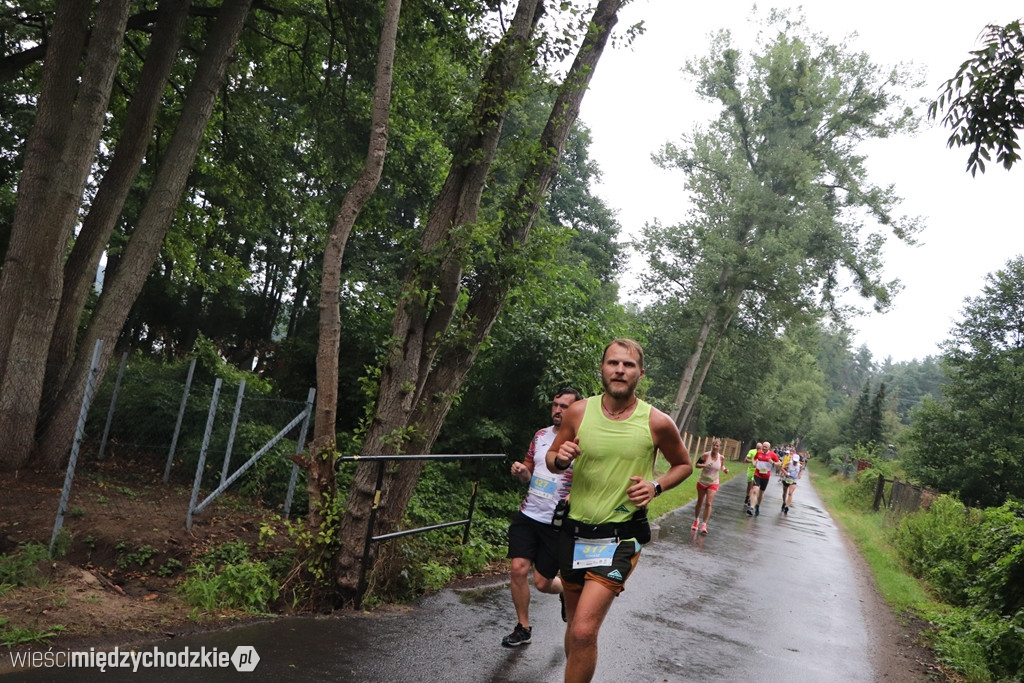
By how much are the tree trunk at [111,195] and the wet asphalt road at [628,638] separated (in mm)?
6961

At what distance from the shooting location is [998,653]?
810 centimetres

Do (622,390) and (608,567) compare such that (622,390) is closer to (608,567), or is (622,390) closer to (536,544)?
(608,567)

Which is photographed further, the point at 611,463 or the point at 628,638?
the point at 628,638

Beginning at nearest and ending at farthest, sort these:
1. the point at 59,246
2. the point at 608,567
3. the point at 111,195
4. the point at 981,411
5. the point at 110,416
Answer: the point at 608,567 → the point at 59,246 → the point at 111,195 → the point at 110,416 → the point at 981,411

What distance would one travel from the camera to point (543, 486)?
6.27 m

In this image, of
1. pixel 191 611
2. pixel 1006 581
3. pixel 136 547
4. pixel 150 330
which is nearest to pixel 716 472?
pixel 1006 581

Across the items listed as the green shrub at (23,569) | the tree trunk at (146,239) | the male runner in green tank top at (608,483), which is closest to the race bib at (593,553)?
the male runner in green tank top at (608,483)

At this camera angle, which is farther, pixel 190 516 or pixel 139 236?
pixel 139 236

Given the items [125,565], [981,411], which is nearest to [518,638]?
[125,565]

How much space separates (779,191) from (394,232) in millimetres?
32097

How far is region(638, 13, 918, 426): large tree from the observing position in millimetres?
35000

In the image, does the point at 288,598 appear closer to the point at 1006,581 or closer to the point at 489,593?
the point at 489,593

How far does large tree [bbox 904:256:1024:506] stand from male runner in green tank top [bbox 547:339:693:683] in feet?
88.5

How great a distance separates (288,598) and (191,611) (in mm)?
840
